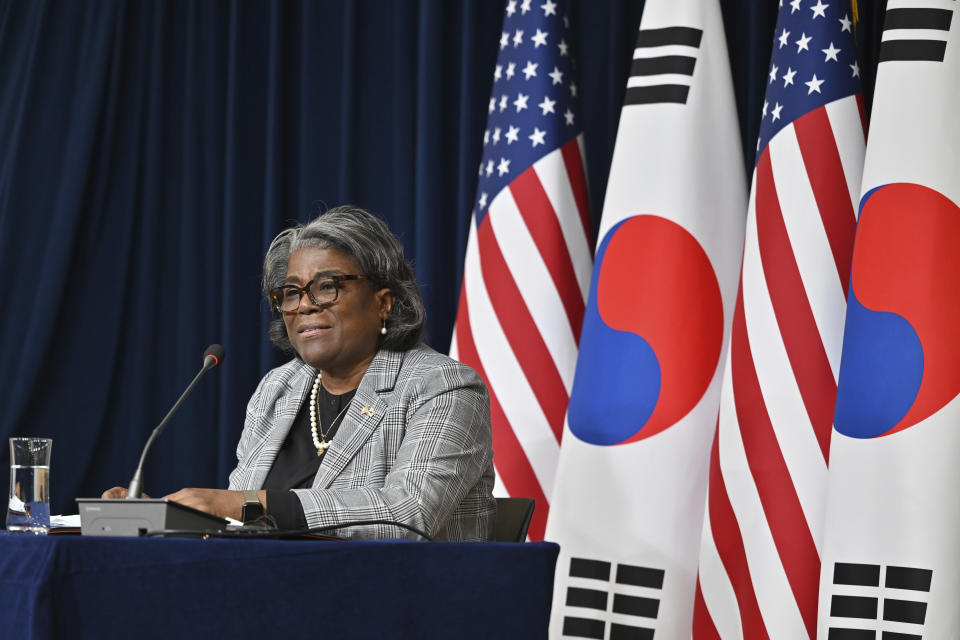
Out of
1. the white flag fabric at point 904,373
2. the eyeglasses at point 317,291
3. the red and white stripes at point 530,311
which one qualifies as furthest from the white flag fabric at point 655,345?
the eyeglasses at point 317,291

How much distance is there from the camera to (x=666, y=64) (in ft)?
10.1

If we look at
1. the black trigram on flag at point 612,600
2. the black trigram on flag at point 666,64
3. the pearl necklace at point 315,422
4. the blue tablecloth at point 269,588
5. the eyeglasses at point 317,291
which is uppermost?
the black trigram on flag at point 666,64

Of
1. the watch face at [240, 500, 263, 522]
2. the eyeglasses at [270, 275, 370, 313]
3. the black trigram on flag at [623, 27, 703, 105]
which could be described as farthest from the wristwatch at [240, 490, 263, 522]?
the black trigram on flag at [623, 27, 703, 105]

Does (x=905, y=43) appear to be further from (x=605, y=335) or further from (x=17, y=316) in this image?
(x=17, y=316)

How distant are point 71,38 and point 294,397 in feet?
7.57

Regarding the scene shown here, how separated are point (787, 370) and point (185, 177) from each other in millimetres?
2343

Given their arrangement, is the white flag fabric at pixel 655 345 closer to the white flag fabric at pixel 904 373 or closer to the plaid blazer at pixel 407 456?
the white flag fabric at pixel 904 373

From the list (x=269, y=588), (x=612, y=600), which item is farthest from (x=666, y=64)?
(x=269, y=588)

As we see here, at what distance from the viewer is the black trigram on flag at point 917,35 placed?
258cm

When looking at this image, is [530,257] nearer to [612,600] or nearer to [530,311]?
[530,311]

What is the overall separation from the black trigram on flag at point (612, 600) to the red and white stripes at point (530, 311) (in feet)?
1.11

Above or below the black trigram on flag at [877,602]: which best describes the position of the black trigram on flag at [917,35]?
above

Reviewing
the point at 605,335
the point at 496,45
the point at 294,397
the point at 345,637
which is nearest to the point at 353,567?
the point at 345,637

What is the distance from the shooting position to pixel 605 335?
2.97 meters
